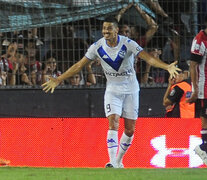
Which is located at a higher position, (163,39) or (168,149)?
(163,39)

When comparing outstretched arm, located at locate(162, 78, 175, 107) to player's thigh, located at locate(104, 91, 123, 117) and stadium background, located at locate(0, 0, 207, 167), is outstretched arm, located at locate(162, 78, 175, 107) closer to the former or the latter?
stadium background, located at locate(0, 0, 207, 167)

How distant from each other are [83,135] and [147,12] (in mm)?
2719

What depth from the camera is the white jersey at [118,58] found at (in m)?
11.4

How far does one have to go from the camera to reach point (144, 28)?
14.5 m

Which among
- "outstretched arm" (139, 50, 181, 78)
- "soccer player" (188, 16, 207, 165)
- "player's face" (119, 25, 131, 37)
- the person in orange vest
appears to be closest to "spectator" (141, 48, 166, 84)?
the person in orange vest

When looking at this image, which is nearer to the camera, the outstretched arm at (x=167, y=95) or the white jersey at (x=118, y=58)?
the white jersey at (x=118, y=58)

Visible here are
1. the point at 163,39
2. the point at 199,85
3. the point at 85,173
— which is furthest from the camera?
the point at 163,39

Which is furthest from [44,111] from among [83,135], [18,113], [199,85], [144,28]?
[199,85]

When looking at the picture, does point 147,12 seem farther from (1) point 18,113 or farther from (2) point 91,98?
(1) point 18,113

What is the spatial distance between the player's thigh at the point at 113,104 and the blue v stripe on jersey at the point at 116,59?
0.45 metres

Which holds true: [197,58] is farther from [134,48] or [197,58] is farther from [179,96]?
[179,96]

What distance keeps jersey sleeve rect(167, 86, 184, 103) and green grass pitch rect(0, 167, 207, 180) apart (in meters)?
4.21

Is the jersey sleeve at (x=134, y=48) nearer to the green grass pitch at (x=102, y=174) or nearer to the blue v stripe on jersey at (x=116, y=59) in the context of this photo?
the blue v stripe on jersey at (x=116, y=59)

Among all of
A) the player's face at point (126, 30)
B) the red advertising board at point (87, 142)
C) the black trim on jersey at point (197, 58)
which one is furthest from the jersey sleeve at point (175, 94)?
the black trim on jersey at point (197, 58)
